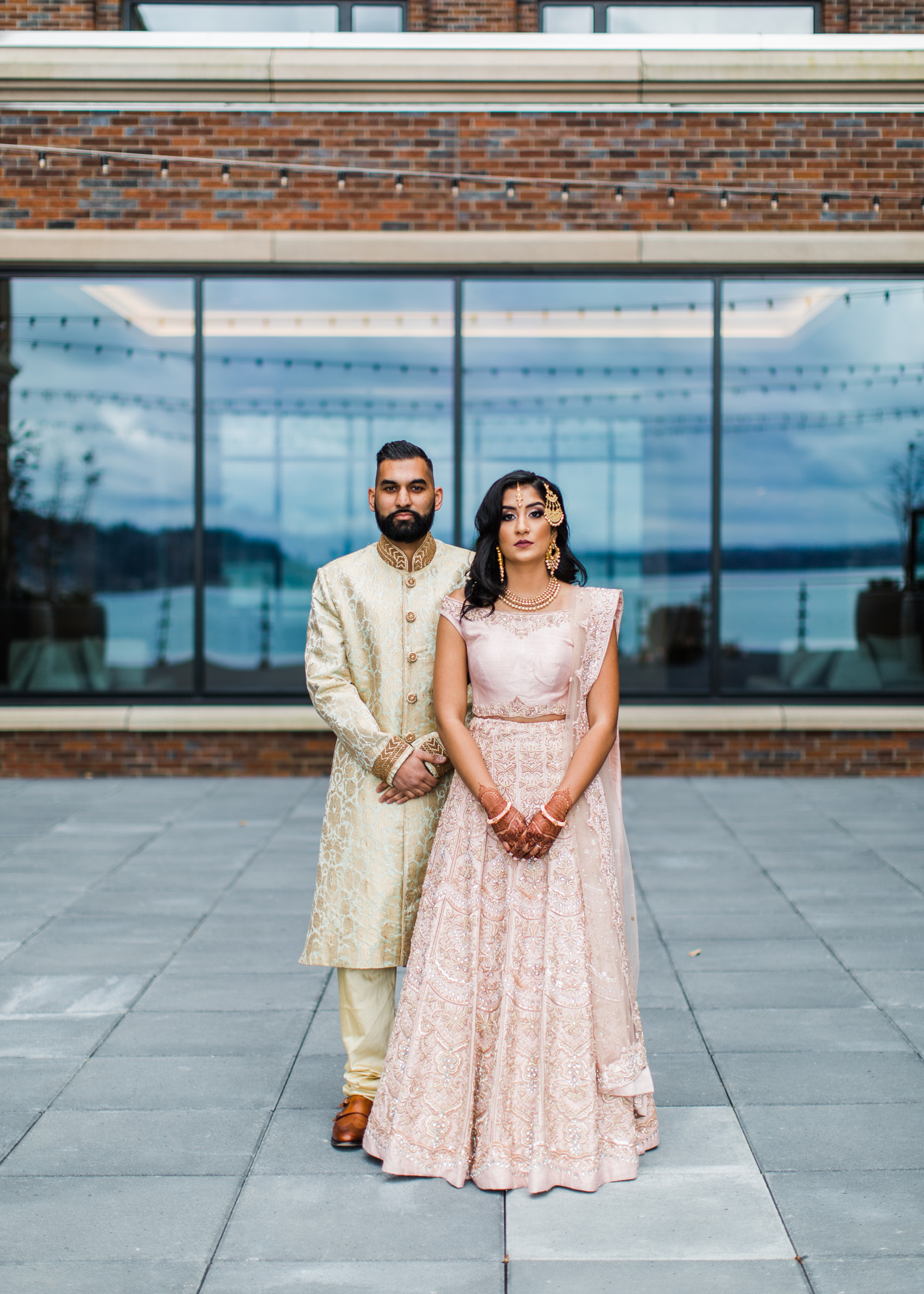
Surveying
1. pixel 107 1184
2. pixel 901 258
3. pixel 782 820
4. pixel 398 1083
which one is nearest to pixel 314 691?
pixel 398 1083

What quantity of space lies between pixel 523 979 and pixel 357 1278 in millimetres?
829

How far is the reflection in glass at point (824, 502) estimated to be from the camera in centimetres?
998

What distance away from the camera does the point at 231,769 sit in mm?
9859

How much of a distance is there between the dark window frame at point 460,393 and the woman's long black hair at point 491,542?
6.44m

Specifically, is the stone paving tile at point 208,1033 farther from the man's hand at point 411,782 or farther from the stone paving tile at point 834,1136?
the stone paving tile at point 834,1136

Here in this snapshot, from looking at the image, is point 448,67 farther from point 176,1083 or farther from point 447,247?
point 176,1083

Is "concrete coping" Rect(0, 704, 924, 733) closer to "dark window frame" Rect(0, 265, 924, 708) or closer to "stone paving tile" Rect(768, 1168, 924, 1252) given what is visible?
"dark window frame" Rect(0, 265, 924, 708)

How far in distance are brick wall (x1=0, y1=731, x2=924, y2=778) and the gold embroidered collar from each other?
6248 millimetres

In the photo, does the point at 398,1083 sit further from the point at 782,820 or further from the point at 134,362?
the point at 134,362

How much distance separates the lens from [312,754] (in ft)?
32.2

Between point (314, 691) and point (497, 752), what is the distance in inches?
22.9

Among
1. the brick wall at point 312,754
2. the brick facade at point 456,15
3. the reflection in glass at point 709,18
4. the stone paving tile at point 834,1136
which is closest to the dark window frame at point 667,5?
the reflection in glass at point 709,18

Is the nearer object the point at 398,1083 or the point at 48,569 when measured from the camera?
the point at 398,1083

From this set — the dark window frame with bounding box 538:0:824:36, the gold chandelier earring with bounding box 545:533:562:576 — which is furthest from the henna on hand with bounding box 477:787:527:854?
the dark window frame with bounding box 538:0:824:36
